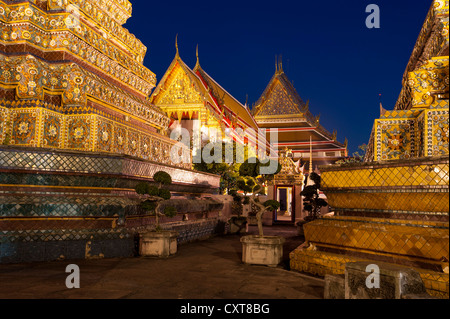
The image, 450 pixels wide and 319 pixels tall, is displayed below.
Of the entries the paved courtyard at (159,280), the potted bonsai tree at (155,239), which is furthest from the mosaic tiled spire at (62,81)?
the paved courtyard at (159,280)

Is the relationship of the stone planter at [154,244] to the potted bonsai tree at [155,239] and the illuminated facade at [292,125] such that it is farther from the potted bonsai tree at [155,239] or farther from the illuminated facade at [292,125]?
the illuminated facade at [292,125]

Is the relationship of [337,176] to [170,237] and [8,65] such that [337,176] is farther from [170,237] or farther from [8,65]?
[8,65]

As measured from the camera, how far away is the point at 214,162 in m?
16.6

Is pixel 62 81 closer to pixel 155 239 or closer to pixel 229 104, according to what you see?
pixel 155 239

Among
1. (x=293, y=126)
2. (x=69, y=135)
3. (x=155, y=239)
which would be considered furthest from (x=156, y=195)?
(x=293, y=126)

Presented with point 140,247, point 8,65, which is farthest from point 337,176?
point 8,65

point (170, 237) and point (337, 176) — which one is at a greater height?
point (337, 176)

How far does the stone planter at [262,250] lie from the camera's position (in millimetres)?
6336

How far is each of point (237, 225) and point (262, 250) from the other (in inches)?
274

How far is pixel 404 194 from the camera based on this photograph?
4.51 m

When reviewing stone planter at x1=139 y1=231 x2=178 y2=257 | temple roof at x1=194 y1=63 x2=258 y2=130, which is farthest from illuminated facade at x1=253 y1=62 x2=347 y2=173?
stone planter at x1=139 y1=231 x2=178 y2=257

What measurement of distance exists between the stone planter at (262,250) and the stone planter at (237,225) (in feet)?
21.9

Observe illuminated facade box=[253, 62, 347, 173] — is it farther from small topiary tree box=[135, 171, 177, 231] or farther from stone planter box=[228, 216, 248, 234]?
small topiary tree box=[135, 171, 177, 231]
